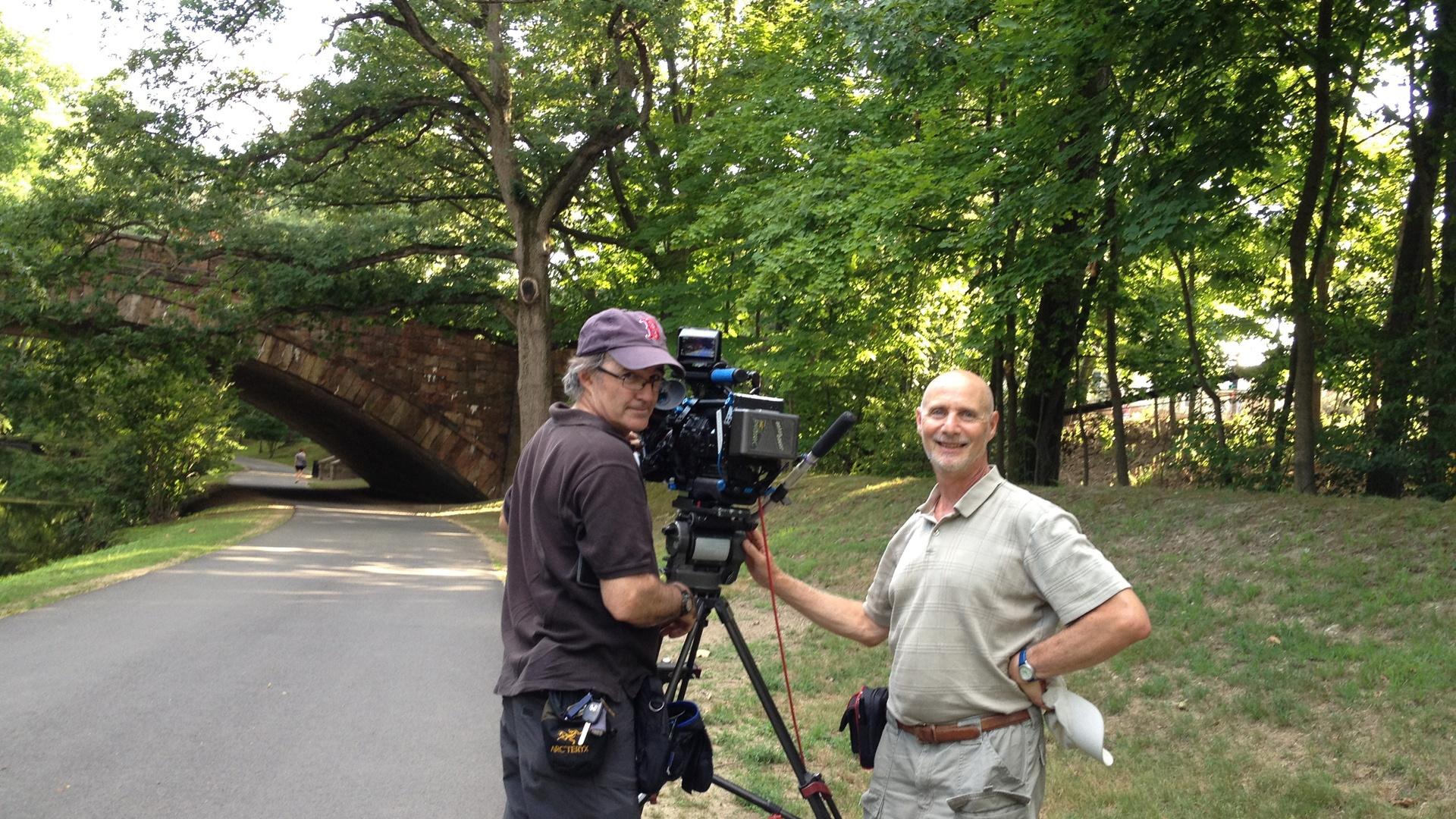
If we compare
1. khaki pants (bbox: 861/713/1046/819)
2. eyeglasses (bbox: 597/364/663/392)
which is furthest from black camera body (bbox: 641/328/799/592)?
khaki pants (bbox: 861/713/1046/819)

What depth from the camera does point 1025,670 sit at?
2744 millimetres

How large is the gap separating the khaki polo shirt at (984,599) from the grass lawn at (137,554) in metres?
9.79

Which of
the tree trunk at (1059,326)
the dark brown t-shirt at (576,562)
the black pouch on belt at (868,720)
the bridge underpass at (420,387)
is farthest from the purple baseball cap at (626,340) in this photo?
the bridge underpass at (420,387)

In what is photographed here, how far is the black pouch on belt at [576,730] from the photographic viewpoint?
9.03 ft

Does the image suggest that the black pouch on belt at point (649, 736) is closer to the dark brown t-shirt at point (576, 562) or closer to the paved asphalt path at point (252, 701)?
the dark brown t-shirt at point (576, 562)

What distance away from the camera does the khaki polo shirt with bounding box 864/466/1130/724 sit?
8.93 ft

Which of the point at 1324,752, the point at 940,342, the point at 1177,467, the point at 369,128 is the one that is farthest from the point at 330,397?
the point at 1324,752

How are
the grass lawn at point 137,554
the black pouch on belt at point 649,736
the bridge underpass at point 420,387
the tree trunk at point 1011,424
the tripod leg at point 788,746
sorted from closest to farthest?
the black pouch on belt at point 649,736 < the tripod leg at point 788,746 < the grass lawn at point 137,554 < the tree trunk at point 1011,424 < the bridge underpass at point 420,387

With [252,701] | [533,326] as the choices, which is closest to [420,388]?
[533,326]

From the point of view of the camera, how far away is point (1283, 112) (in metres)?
10.8

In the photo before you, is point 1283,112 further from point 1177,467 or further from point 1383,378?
point 1177,467

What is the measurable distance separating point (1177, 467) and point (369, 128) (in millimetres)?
15265

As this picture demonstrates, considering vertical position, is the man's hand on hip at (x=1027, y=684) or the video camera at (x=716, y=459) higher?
the video camera at (x=716, y=459)

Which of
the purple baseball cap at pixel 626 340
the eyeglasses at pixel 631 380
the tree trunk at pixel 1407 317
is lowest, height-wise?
the eyeglasses at pixel 631 380
